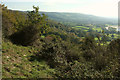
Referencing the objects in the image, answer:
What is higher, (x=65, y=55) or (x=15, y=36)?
(x=15, y=36)

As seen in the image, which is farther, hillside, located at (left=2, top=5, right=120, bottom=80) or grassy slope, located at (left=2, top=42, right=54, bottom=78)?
hillside, located at (left=2, top=5, right=120, bottom=80)

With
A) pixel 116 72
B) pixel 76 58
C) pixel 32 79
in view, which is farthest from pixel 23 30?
pixel 116 72

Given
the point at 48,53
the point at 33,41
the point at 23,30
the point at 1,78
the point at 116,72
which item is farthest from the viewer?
the point at 33,41

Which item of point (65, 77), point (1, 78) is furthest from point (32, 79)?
point (65, 77)

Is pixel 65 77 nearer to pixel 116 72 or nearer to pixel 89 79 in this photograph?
pixel 89 79

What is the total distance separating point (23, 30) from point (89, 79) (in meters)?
7.23

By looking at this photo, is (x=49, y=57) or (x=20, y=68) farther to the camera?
(x=49, y=57)

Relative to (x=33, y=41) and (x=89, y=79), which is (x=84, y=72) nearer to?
(x=89, y=79)

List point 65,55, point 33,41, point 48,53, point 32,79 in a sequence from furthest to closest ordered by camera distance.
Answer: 1. point 33,41
2. point 65,55
3. point 48,53
4. point 32,79

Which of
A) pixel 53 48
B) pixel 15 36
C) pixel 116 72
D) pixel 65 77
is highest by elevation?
pixel 15 36

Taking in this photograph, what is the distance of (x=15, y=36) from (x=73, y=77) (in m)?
7.20

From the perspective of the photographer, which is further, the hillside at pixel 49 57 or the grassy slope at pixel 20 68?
the hillside at pixel 49 57

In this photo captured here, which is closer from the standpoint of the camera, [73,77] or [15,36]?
[73,77]

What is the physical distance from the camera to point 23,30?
9.30 metres
